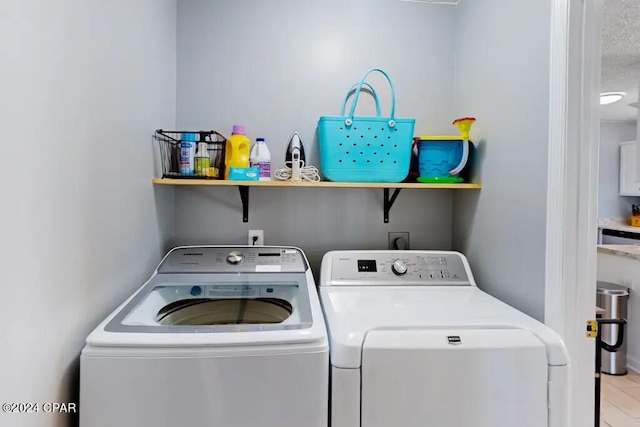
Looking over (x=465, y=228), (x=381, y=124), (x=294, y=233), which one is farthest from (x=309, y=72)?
(x=465, y=228)

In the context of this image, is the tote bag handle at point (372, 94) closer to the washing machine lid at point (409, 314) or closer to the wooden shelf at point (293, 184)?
the wooden shelf at point (293, 184)

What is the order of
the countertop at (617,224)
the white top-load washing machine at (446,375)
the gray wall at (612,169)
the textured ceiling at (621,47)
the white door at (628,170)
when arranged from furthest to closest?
the gray wall at (612,169), the white door at (628,170), the countertop at (617,224), the textured ceiling at (621,47), the white top-load washing machine at (446,375)

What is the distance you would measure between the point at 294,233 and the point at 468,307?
94 cm

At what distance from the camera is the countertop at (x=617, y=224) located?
4.82 meters

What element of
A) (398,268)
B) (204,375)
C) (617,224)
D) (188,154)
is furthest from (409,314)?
(617,224)

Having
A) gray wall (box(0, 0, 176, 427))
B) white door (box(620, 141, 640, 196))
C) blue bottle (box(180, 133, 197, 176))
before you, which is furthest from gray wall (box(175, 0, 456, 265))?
white door (box(620, 141, 640, 196))

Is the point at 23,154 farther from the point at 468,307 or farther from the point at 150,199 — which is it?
the point at 468,307

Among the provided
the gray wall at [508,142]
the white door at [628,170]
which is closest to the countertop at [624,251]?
the gray wall at [508,142]

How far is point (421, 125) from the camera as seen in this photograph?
79.4 inches

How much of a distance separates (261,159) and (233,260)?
50 cm

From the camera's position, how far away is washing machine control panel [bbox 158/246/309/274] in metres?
1.59

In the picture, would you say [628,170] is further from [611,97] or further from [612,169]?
[611,97]

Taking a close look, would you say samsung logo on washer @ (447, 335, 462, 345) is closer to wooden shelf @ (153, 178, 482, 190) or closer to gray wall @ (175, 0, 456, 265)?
wooden shelf @ (153, 178, 482, 190)

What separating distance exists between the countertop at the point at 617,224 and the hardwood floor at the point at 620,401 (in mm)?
2761
